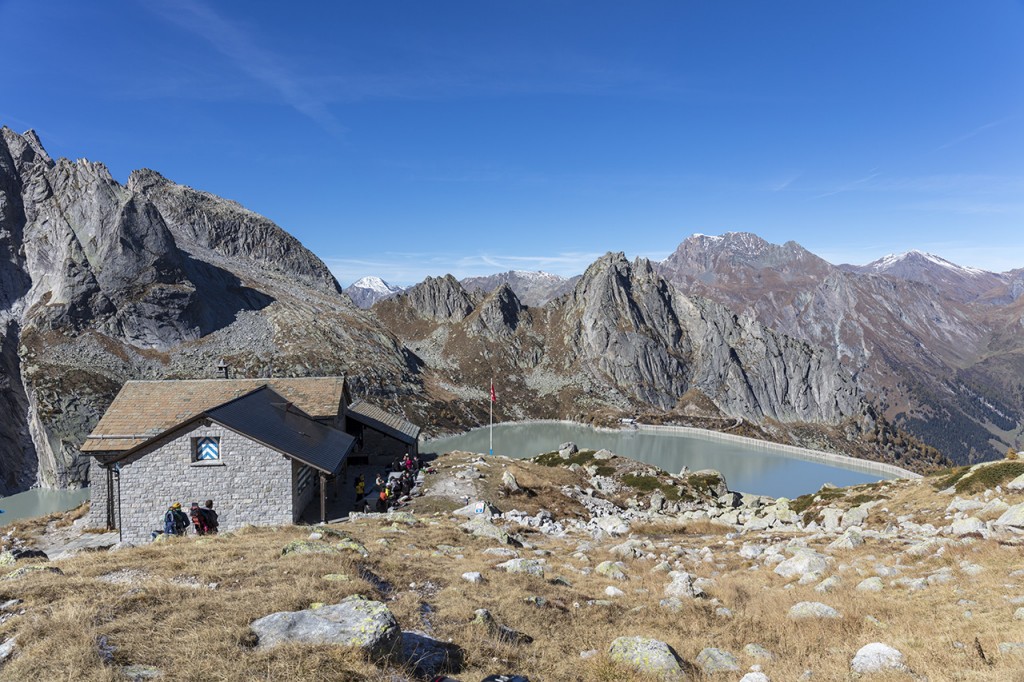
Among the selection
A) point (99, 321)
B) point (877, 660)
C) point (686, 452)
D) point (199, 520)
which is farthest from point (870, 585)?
point (99, 321)

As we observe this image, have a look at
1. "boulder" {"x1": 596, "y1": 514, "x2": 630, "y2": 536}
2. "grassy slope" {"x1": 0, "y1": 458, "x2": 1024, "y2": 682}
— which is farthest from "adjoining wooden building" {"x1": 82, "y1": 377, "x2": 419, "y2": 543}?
"boulder" {"x1": 596, "y1": 514, "x2": 630, "y2": 536}

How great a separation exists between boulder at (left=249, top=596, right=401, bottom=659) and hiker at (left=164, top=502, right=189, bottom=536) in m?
16.6

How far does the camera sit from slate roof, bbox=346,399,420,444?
43.9m

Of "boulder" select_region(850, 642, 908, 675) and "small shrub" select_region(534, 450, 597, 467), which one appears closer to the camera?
"boulder" select_region(850, 642, 908, 675)

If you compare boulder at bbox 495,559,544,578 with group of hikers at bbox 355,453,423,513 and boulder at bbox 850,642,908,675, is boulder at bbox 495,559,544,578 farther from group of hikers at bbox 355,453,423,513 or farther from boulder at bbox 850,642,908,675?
group of hikers at bbox 355,453,423,513

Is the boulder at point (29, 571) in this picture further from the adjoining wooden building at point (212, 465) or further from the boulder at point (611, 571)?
the boulder at point (611, 571)

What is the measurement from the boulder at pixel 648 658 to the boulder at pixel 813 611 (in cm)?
469

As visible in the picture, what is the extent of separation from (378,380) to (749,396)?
14333 cm

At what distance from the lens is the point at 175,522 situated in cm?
2220

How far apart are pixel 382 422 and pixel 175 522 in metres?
24.2

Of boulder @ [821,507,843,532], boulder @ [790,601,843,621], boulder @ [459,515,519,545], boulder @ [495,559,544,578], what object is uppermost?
boulder @ [790,601,843,621]

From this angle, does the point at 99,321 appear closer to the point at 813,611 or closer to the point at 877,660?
the point at 813,611

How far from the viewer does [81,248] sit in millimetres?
122250

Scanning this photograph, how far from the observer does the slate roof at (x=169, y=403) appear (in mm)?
31516
